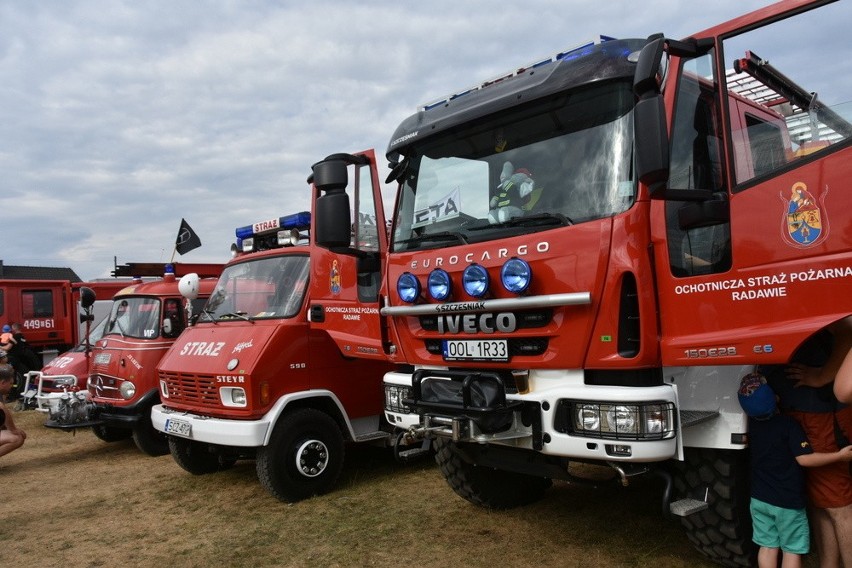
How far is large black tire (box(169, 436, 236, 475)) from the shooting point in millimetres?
6680

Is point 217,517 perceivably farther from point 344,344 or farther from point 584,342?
point 584,342

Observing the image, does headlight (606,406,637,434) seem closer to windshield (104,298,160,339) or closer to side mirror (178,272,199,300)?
side mirror (178,272,199,300)

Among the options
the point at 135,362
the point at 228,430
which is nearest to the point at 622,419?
the point at 228,430

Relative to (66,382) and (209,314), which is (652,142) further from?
(66,382)

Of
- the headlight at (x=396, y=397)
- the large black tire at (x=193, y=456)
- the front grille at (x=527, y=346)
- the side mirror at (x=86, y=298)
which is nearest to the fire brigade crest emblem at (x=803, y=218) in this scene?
the front grille at (x=527, y=346)

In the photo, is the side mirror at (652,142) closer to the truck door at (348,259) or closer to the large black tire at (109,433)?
the truck door at (348,259)

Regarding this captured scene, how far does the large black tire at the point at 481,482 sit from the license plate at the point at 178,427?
7.84 feet

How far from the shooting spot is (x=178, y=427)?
5977 mm

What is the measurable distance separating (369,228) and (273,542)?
2572mm

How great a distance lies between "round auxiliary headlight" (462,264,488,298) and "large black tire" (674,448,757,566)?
144 centimetres

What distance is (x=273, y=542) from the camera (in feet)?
15.7

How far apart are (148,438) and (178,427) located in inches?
90.1

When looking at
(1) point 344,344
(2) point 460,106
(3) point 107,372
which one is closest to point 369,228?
(1) point 344,344

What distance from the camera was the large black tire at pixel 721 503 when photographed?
3387 millimetres
